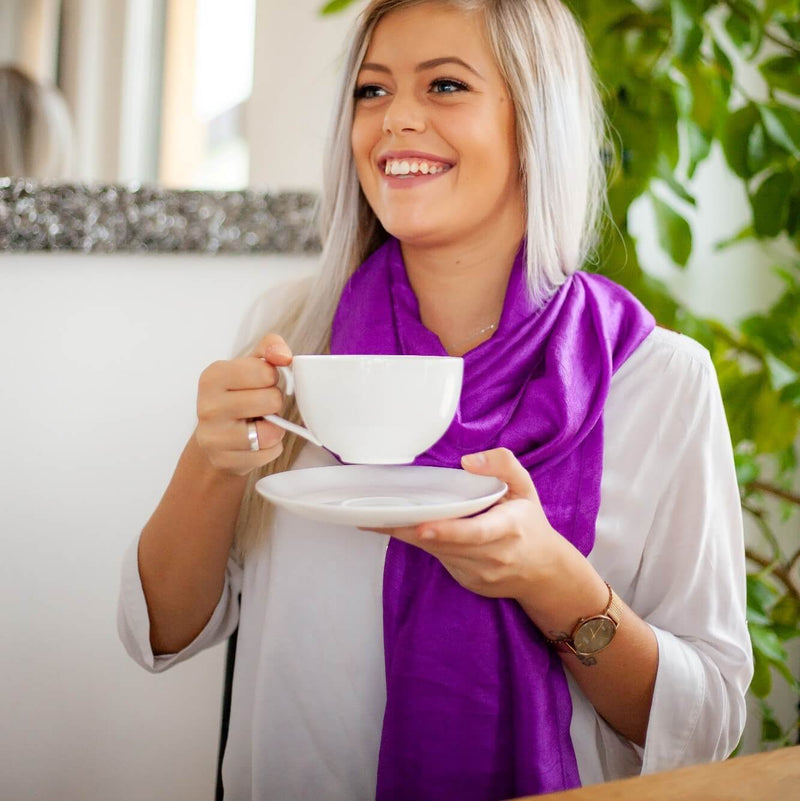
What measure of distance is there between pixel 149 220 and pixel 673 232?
0.78m

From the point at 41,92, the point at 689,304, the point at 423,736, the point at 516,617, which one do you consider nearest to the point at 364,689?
the point at 423,736

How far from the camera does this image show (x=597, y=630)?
0.88 m

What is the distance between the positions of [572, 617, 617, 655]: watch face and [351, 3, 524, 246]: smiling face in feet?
1.51

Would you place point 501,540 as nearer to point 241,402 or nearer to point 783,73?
point 241,402

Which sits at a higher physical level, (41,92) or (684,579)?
(41,92)

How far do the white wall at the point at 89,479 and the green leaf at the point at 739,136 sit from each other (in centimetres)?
73

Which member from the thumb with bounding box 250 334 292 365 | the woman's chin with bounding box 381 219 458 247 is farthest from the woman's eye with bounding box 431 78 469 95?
the thumb with bounding box 250 334 292 365

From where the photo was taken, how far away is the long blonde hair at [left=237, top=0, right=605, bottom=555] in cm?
103

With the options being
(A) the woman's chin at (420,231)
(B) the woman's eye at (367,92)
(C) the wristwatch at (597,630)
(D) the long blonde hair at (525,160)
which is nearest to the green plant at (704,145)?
(D) the long blonde hair at (525,160)

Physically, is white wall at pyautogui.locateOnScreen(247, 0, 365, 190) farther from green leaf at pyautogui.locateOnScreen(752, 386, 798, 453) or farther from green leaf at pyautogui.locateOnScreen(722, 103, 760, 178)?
green leaf at pyautogui.locateOnScreen(752, 386, 798, 453)

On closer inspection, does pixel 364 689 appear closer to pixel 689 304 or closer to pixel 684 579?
pixel 684 579

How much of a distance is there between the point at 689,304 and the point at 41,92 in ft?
4.17

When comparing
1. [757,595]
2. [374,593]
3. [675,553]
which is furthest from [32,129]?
[757,595]

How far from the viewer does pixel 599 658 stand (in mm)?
901
